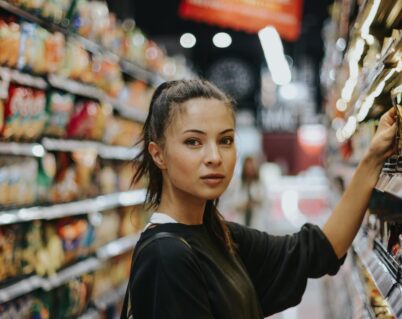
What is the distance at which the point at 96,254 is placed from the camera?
480 centimetres

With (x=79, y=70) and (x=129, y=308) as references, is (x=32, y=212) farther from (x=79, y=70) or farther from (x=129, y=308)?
(x=129, y=308)

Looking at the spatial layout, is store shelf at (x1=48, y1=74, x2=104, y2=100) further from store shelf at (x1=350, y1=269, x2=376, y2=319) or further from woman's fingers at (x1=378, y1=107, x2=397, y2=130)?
woman's fingers at (x1=378, y1=107, x2=397, y2=130)

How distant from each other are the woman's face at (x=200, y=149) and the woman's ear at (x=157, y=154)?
0.06 metres

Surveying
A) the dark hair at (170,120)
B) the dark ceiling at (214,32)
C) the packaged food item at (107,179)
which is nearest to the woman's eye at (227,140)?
the dark hair at (170,120)

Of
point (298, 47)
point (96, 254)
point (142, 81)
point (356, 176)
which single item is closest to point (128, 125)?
point (142, 81)

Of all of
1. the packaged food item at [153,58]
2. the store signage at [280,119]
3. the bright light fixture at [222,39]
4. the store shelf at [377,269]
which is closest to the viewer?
the store shelf at [377,269]

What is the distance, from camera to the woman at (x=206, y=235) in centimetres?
157

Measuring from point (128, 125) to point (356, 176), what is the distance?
4252 mm

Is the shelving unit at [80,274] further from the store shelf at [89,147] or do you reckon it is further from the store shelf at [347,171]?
the store shelf at [347,171]

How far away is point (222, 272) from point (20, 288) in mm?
2017

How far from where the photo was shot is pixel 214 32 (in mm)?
15562

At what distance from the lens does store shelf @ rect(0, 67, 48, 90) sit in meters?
3.34

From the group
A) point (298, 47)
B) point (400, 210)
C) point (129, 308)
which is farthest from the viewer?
point (298, 47)

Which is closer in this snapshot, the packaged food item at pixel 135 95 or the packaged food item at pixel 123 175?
the packaged food item at pixel 123 175
